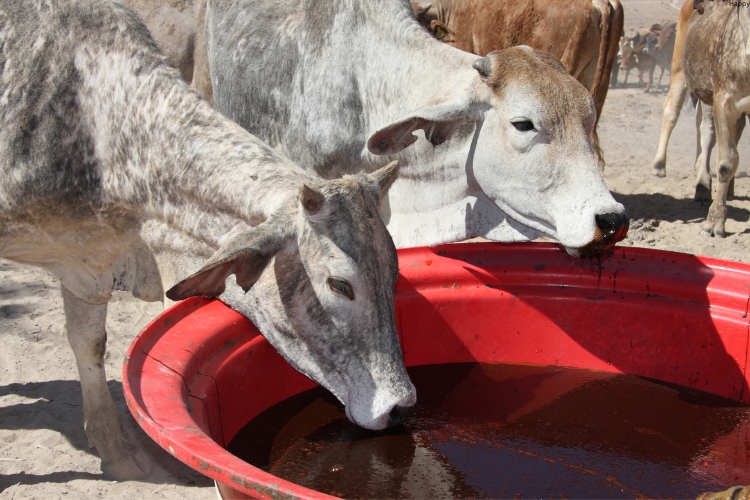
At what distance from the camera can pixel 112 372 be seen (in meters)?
4.12

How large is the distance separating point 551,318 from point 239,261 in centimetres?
133

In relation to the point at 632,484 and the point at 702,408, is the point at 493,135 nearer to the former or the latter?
the point at 702,408

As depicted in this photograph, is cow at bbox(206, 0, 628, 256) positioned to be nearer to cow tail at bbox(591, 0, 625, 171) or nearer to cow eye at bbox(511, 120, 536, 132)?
cow eye at bbox(511, 120, 536, 132)

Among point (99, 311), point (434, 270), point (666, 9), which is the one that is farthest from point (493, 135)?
point (666, 9)

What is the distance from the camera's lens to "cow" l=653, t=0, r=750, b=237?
6.23m

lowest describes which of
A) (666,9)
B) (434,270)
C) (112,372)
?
(112,372)

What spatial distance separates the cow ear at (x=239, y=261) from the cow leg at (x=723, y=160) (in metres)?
4.89

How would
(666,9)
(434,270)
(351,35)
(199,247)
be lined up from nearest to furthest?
(199,247), (434,270), (351,35), (666,9)

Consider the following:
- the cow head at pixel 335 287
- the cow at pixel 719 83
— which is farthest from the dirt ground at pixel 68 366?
the cow head at pixel 335 287

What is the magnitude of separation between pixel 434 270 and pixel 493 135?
691 mm

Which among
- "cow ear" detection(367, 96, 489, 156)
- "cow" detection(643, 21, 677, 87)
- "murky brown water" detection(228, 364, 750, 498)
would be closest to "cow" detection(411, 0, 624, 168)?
"cow ear" detection(367, 96, 489, 156)

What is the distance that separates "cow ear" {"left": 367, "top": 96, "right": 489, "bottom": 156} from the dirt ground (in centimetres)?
155

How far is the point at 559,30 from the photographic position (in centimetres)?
621

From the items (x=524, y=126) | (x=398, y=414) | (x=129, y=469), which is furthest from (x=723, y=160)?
(x=129, y=469)
